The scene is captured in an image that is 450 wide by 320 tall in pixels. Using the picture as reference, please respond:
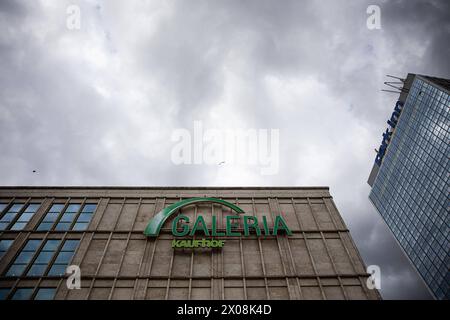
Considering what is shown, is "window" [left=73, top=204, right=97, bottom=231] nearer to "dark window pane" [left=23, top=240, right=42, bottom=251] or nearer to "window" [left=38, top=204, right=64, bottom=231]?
"window" [left=38, top=204, right=64, bottom=231]

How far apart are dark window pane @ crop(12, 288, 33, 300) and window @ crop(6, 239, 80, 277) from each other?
1289mm

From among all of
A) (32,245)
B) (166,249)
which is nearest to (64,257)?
(32,245)

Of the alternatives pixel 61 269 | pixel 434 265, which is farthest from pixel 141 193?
pixel 434 265

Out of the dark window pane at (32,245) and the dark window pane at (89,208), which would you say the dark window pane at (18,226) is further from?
the dark window pane at (89,208)

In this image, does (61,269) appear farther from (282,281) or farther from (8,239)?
(282,281)

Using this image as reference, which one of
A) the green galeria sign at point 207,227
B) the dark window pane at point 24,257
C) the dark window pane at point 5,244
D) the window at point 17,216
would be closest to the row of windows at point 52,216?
the window at point 17,216

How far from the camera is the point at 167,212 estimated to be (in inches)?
1126

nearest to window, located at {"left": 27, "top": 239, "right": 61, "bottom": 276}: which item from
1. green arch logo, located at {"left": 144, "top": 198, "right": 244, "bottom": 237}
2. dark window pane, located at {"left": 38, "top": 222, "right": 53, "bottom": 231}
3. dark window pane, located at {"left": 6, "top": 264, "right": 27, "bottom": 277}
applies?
dark window pane, located at {"left": 6, "top": 264, "right": 27, "bottom": 277}

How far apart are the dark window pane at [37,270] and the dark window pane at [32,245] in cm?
214

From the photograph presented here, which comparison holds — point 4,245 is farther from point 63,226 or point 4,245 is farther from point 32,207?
point 63,226

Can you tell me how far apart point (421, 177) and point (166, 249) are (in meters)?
116

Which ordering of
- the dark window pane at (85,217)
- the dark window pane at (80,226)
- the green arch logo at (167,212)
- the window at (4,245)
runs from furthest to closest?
the dark window pane at (85,217) → the dark window pane at (80,226) → the green arch logo at (167,212) → the window at (4,245)

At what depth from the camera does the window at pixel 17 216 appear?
1107 inches

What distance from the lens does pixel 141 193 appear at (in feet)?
105
